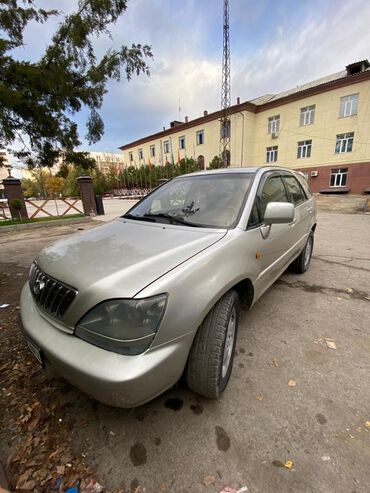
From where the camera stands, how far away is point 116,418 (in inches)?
65.6

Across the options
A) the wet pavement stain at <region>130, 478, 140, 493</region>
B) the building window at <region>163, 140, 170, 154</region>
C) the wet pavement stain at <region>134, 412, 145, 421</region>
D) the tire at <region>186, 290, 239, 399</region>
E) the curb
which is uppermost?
the building window at <region>163, 140, 170, 154</region>

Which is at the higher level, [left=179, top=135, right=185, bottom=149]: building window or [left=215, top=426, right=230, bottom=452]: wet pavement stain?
[left=179, top=135, right=185, bottom=149]: building window

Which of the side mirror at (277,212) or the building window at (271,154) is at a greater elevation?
the building window at (271,154)

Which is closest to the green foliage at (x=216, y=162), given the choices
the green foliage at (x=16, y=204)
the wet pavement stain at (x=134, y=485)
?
the green foliage at (x=16, y=204)

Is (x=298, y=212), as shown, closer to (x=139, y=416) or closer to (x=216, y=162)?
(x=139, y=416)

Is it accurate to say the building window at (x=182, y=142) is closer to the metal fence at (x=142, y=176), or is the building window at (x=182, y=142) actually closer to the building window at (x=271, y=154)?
the metal fence at (x=142, y=176)

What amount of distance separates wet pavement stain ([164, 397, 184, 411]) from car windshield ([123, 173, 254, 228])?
1389mm

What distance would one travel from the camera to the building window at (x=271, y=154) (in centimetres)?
Result: 2644

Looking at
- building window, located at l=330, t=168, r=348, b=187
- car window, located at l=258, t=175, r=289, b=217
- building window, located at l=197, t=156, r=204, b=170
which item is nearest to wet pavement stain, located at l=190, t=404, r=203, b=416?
car window, located at l=258, t=175, r=289, b=217

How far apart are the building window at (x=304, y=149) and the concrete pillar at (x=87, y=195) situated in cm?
2090

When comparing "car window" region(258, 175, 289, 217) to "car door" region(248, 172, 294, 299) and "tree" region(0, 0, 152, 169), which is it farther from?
"tree" region(0, 0, 152, 169)

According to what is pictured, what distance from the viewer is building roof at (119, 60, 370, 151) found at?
20.3m

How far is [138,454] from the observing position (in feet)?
4.74

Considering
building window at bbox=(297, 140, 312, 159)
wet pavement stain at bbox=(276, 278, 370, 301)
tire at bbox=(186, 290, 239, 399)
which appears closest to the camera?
tire at bbox=(186, 290, 239, 399)
